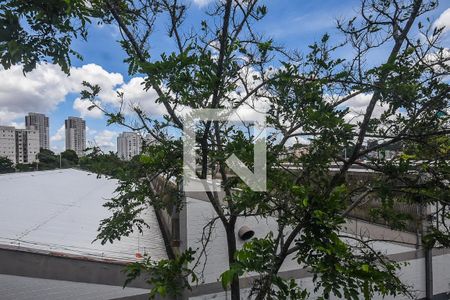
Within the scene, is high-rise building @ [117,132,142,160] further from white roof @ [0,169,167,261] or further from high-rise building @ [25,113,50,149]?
high-rise building @ [25,113,50,149]

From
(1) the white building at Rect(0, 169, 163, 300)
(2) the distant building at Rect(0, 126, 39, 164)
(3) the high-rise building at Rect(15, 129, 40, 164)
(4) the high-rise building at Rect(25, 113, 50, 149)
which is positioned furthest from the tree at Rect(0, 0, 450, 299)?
(2) the distant building at Rect(0, 126, 39, 164)

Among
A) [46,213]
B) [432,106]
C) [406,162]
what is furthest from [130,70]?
[46,213]

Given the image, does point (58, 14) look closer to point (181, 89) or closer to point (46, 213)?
point (181, 89)

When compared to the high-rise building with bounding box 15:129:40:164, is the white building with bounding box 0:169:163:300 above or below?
below

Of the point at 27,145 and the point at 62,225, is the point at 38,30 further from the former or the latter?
the point at 27,145

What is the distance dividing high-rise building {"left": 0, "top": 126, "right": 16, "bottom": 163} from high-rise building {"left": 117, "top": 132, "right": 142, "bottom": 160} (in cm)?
698

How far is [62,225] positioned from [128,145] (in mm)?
2529

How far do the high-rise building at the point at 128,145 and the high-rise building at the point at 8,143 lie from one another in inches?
275

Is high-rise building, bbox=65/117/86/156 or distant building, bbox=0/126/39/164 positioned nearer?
high-rise building, bbox=65/117/86/156

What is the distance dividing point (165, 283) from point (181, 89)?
3.86 ft

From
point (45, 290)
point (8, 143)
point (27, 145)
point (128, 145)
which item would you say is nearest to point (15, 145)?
point (8, 143)

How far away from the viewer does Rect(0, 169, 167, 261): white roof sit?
12.1ft

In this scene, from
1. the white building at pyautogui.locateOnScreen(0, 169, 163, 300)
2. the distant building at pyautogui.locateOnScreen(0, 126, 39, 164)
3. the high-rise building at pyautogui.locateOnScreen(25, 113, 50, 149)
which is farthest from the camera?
the distant building at pyautogui.locateOnScreen(0, 126, 39, 164)

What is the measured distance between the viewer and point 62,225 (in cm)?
453
